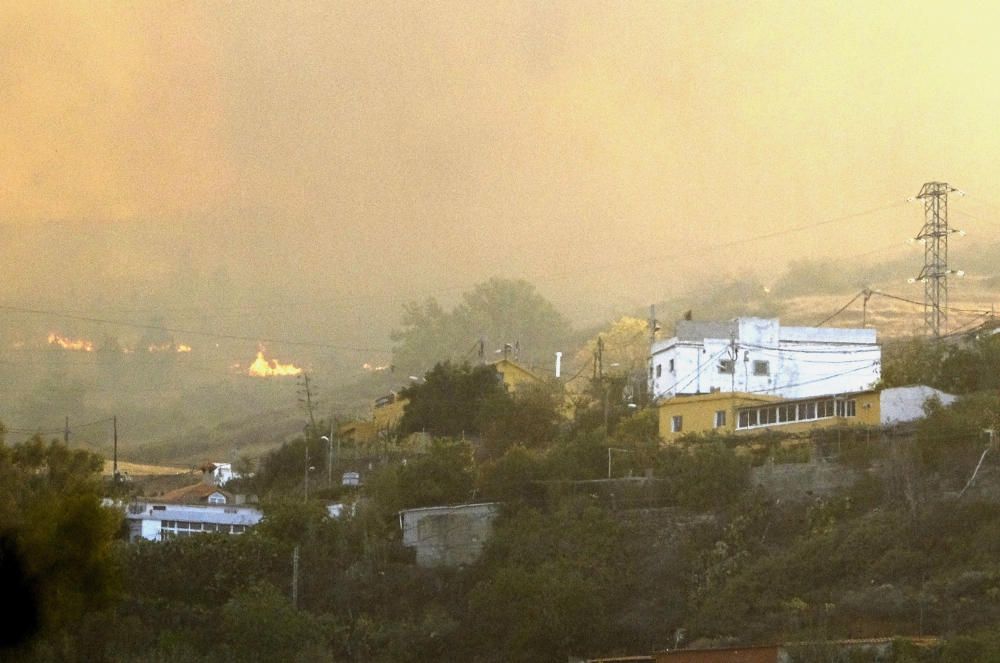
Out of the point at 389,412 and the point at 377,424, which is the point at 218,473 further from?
the point at 389,412

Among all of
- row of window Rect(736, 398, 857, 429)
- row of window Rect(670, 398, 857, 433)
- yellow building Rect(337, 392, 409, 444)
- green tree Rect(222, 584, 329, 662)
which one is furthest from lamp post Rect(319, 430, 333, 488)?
green tree Rect(222, 584, 329, 662)

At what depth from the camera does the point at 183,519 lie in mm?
49219

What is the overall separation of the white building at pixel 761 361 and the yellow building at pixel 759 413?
3806 mm

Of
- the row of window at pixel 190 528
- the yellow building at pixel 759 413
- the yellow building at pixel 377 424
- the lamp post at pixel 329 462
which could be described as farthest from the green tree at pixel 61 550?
the yellow building at pixel 377 424

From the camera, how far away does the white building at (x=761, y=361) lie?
2238 inches

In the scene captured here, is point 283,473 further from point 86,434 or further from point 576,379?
point 86,434

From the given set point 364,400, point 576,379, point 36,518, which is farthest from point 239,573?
point 364,400

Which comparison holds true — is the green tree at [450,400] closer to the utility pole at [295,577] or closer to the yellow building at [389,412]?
the yellow building at [389,412]

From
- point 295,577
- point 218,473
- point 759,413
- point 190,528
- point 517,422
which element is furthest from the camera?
point 218,473

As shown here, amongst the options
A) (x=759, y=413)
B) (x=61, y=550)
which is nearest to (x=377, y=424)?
(x=759, y=413)

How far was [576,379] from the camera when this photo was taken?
77312 mm

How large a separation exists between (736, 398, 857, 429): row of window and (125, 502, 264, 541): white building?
1396cm

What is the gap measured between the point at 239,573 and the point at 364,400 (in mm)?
64863

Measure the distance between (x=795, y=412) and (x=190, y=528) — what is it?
1706 centimetres
